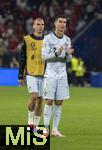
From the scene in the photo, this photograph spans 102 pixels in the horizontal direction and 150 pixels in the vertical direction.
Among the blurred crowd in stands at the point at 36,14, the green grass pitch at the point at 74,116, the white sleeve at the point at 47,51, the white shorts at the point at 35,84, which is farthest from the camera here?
the blurred crowd in stands at the point at 36,14

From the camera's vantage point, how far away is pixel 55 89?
12.8 meters

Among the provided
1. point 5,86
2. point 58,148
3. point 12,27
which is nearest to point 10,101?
point 5,86

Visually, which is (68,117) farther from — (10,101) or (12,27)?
(12,27)

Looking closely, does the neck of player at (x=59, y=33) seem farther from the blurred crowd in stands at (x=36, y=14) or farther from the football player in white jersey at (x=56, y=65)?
the blurred crowd in stands at (x=36, y=14)

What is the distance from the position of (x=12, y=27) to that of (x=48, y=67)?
21712 millimetres

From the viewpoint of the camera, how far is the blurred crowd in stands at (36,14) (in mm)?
33750

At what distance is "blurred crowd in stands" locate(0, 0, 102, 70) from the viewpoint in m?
33.8

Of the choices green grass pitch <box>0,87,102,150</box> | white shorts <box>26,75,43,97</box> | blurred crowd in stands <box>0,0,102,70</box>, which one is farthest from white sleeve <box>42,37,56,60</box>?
blurred crowd in stands <box>0,0,102,70</box>

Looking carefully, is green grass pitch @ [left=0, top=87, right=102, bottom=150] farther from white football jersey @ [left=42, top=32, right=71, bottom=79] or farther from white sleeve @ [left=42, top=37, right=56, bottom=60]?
white sleeve @ [left=42, top=37, right=56, bottom=60]

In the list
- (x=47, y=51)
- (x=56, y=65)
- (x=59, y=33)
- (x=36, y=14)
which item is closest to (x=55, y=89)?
(x=56, y=65)

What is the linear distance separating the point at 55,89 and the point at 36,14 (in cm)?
2231

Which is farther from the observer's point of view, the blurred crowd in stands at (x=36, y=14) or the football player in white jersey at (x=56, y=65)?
the blurred crowd in stands at (x=36, y=14)

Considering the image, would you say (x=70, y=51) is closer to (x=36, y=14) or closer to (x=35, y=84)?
(x=35, y=84)

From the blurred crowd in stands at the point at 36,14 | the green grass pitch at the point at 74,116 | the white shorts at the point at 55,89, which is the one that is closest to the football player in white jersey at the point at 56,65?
the white shorts at the point at 55,89
